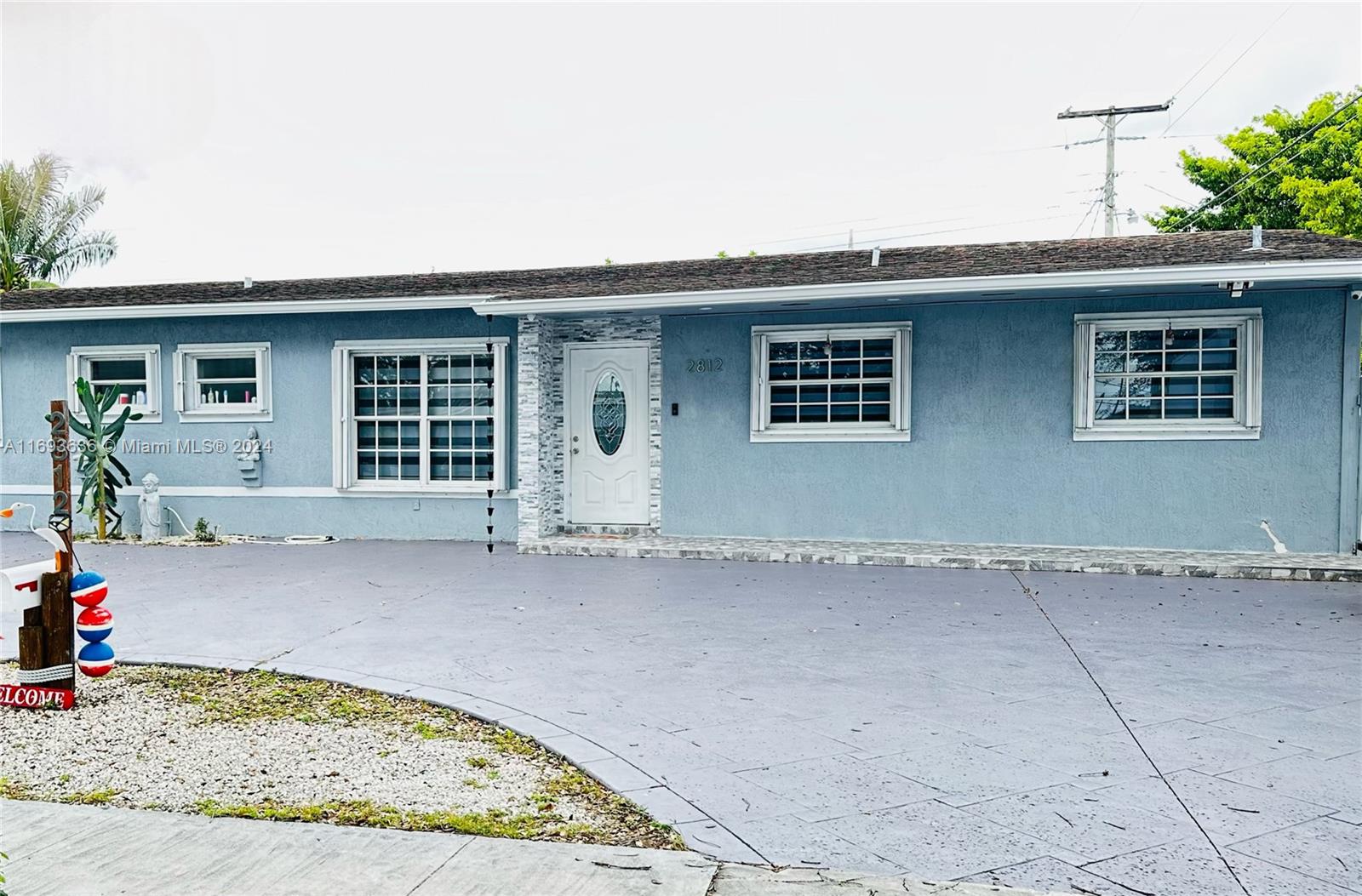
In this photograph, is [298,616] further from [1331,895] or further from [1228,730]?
[1331,895]

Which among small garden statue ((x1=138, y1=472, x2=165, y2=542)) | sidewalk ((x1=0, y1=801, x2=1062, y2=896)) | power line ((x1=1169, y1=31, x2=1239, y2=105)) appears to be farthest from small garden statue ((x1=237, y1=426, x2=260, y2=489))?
power line ((x1=1169, y1=31, x2=1239, y2=105))

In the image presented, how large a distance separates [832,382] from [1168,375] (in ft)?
11.0

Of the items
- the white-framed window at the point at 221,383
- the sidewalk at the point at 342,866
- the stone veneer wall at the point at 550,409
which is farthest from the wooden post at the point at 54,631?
the white-framed window at the point at 221,383

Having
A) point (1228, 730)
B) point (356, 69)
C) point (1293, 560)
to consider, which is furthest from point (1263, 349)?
point (356, 69)

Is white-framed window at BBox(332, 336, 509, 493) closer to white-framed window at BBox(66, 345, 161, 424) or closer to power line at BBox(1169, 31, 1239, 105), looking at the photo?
white-framed window at BBox(66, 345, 161, 424)

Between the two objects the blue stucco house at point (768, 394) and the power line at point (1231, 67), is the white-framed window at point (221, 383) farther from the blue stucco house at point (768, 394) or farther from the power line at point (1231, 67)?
the power line at point (1231, 67)

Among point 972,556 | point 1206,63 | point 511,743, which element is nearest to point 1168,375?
point 972,556

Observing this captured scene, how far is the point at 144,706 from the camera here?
5.20 m

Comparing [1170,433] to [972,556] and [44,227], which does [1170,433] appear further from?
[44,227]

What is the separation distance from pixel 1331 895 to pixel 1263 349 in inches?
316

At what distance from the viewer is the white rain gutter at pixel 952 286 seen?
8742mm

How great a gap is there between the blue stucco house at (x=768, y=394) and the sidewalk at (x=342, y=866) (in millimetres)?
7283

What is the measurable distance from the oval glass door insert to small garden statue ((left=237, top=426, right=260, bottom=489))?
4.31 metres

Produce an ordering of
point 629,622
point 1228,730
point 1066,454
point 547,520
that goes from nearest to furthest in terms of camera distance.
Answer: point 1228,730, point 629,622, point 1066,454, point 547,520
